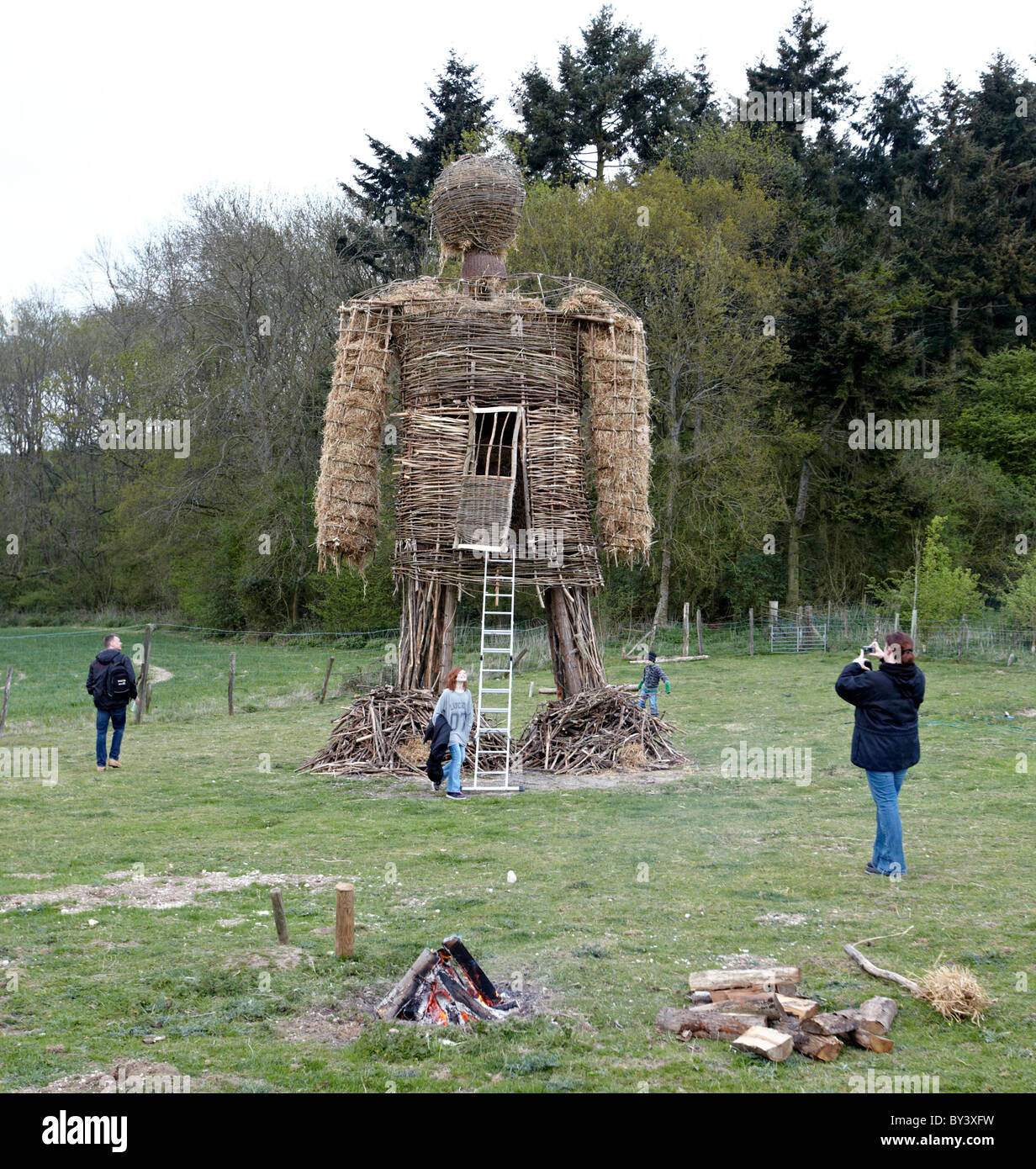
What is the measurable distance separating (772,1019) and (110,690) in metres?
10.7

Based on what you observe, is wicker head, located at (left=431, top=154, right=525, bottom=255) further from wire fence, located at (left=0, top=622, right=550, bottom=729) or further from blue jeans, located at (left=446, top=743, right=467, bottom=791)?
wire fence, located at (left=0, top=622, right=550, bottom=729)

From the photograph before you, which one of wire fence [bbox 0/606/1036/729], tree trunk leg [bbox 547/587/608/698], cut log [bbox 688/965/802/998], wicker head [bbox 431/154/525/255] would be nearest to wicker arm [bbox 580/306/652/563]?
tree trunk leg [bbox 547/587/608/698]

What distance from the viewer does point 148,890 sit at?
8.44 m

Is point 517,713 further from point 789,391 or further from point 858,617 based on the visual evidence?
point 789,391

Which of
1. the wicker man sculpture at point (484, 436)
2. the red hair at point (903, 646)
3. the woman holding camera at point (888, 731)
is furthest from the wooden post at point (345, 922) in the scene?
the wicker man sculpture at point (484, 436)

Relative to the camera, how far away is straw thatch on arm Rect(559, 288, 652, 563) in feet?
48.5

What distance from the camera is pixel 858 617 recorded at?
109ft

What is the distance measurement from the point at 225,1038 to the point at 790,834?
6.34 m

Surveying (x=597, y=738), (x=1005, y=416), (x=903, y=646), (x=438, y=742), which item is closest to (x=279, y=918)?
(x=903, y=646)

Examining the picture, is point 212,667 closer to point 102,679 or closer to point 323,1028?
point 102,679

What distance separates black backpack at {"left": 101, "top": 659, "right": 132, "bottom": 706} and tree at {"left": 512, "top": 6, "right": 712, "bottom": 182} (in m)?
31.7

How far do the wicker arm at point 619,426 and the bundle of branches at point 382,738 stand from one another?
133 inches

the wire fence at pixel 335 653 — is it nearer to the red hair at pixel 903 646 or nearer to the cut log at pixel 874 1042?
the red hair at pixel 903 646

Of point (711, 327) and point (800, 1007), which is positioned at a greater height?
point (711, 327)
